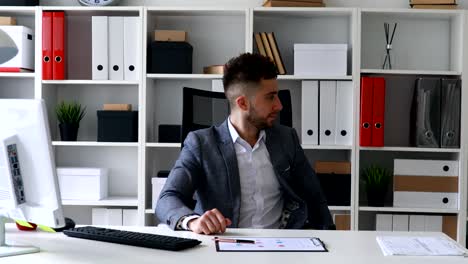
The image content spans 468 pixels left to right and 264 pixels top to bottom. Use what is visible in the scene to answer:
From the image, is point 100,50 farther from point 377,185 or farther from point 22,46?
point 377,185

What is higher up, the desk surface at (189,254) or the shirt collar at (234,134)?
the shirt collar at (234,134)

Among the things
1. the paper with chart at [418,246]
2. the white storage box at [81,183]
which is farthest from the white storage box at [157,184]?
the paper with chart at [418,246]

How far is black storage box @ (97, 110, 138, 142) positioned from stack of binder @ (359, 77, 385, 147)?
1362 mm

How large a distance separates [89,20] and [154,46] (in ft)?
1.80

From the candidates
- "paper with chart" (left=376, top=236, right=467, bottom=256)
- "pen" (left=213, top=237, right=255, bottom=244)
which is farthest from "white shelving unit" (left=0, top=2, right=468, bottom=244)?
"pen" (left=213, top=237, right=255, bottom=244)

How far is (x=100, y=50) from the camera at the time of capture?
12.8 feet

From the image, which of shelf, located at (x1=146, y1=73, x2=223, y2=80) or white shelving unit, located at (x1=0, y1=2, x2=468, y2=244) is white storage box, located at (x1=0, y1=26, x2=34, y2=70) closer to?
white shelving unit, located at (x1=0, y1=2, x2=468, y2=244)

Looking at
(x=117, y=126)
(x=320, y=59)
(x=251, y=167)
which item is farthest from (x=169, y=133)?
(x=251, y=167)

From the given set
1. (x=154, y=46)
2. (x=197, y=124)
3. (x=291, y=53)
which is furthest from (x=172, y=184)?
(x=291, y=53)

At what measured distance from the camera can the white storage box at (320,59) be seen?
12.6 feet

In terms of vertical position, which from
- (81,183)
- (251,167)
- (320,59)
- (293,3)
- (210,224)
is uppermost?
(293,3)

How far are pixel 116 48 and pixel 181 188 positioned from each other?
185 cm

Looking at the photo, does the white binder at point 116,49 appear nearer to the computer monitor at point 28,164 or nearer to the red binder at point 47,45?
the red binder at point 47,45

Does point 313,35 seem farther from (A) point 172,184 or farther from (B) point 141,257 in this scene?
(B) point 141,257
